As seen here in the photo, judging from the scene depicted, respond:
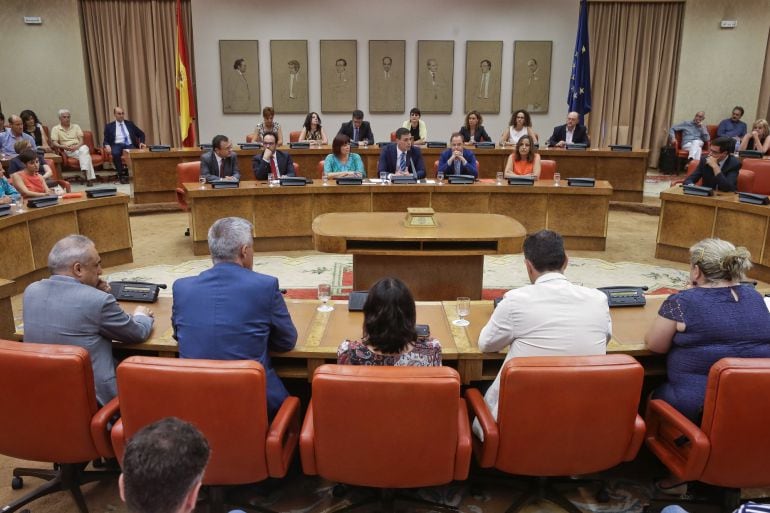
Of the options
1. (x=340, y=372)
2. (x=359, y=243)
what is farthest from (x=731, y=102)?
(x=340, y=372)

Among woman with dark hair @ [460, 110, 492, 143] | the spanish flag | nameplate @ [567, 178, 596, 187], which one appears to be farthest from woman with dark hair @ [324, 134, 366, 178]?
the spanish flag

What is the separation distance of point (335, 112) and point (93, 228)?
18.3ft

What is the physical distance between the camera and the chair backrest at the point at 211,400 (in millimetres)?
1997

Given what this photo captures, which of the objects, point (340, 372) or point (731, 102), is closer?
point (340, 372)

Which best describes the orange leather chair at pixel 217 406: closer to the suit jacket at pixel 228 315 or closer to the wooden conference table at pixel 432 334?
the suit jacket at pixel 228 315

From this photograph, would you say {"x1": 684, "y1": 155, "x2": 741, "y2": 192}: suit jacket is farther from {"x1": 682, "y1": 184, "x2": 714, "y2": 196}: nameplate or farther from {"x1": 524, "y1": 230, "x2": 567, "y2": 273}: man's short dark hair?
{"x1": 524, "y1": 230, "x2": 567, "y2": 273}: man's short dark hair

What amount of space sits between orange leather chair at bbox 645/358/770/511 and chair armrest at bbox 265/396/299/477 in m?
1.37

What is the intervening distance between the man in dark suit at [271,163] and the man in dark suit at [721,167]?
13.7ft

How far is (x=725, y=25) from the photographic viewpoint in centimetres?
1062

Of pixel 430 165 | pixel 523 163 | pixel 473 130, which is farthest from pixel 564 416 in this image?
pixel 473 130

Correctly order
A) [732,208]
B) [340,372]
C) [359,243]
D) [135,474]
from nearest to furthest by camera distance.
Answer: [135,474]
[340,372]
[359,243]
[732,208]

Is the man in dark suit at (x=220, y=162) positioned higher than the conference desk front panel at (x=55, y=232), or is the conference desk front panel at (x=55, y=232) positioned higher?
the man in dark suit at (x=220, y=162)

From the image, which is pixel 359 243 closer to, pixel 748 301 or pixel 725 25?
pixel 748 301

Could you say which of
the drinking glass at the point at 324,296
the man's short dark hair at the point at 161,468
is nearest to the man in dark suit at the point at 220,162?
the drinking glass at the point at 324,296
